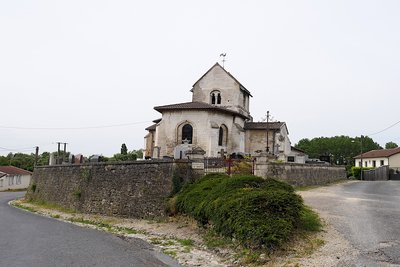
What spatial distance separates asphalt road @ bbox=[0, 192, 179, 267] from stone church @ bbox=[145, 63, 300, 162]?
42.3 ft

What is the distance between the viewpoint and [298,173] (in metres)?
24.3

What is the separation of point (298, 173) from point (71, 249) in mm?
15748

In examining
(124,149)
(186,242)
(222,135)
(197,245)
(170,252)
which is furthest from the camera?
(124,149)

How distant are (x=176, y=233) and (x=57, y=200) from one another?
18755 mm

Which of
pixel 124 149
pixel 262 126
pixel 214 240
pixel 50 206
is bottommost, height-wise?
pixel 50 206

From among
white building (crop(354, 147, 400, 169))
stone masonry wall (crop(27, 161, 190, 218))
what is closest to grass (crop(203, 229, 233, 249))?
stone masonry wall (crop(27, 161, 190, 218))

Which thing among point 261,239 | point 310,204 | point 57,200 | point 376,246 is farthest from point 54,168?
point 376,246

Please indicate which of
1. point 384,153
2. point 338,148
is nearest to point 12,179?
point 384,153

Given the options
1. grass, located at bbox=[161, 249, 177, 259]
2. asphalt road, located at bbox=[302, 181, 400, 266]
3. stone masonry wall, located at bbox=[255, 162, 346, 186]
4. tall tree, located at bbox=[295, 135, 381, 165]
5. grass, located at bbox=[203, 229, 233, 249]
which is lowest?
grass, located at bbox=[161, 249, 177, 259]

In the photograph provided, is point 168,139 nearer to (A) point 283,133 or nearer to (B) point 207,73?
(B) point 207,73

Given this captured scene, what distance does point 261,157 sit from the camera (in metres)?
20.4

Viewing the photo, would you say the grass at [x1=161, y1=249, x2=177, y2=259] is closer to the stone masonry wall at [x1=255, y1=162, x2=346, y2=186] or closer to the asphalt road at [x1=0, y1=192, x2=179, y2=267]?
the asphalt road at [x1=0, y1=192, x2=179, y2=267]

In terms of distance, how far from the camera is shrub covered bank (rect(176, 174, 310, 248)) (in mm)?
10109

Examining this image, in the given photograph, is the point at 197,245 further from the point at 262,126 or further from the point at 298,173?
the point at 262,126
